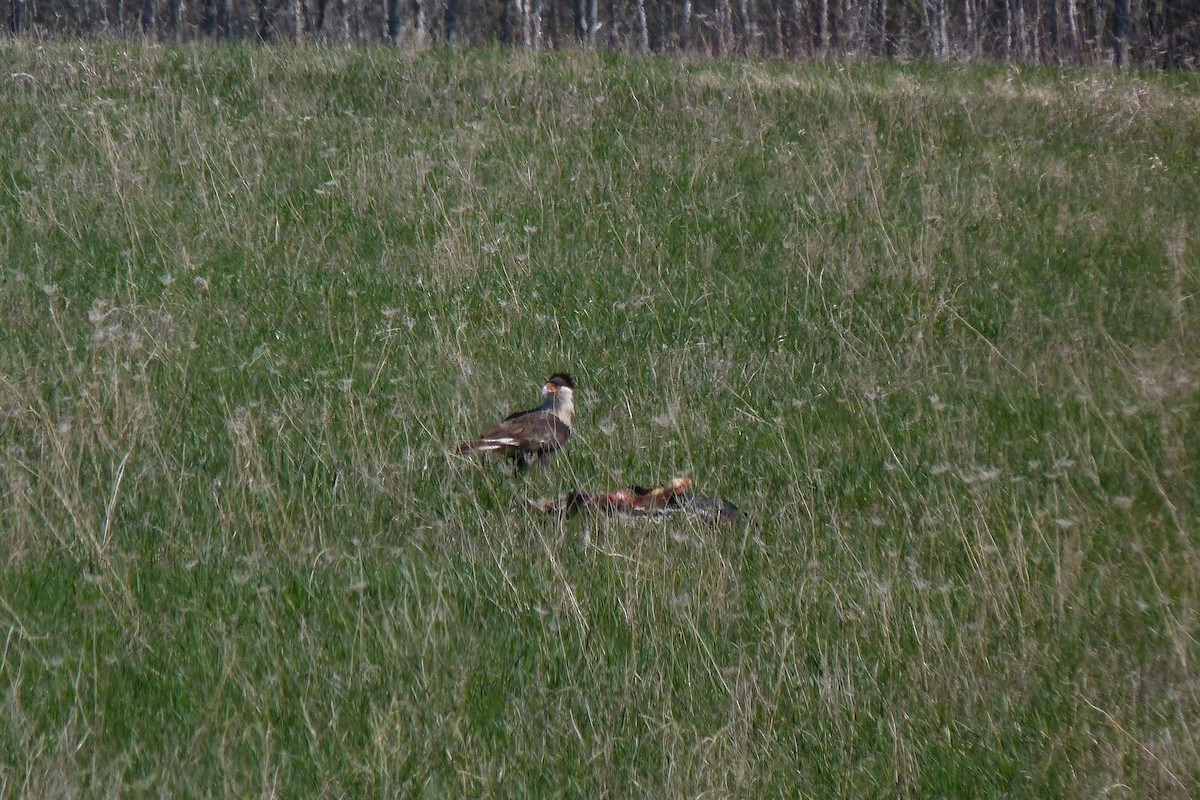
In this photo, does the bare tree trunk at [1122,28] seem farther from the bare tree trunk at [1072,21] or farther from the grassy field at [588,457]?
the grassy field at [588,457]

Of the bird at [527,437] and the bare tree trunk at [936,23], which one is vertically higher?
the bare tree trunk at [936,23]

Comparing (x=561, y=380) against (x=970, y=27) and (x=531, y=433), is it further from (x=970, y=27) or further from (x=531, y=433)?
(x=970, y=27)

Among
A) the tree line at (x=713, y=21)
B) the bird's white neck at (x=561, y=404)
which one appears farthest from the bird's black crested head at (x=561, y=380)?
the tree line at (x=713, y=21)

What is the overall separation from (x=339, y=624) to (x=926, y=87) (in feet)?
31.7

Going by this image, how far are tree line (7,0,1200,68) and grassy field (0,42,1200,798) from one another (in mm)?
11519

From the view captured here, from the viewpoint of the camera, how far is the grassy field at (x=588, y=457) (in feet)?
9.71

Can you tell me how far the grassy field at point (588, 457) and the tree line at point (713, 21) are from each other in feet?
37.8

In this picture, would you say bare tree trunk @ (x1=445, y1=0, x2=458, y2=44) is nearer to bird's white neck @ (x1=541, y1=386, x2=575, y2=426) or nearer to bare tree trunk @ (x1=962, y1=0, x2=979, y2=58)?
bare tree trunk @ (x1=962, y1=0, x2=979, y2=58)

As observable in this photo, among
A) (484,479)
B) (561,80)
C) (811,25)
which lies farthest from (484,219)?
(811,25)

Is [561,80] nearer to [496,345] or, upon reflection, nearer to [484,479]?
[496,345]

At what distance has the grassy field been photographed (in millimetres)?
2959

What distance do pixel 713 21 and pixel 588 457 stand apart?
54.3 feet

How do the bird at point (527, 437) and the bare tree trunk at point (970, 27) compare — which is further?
the bare tree trunk at point (970, 27)

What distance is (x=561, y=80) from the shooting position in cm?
1055
